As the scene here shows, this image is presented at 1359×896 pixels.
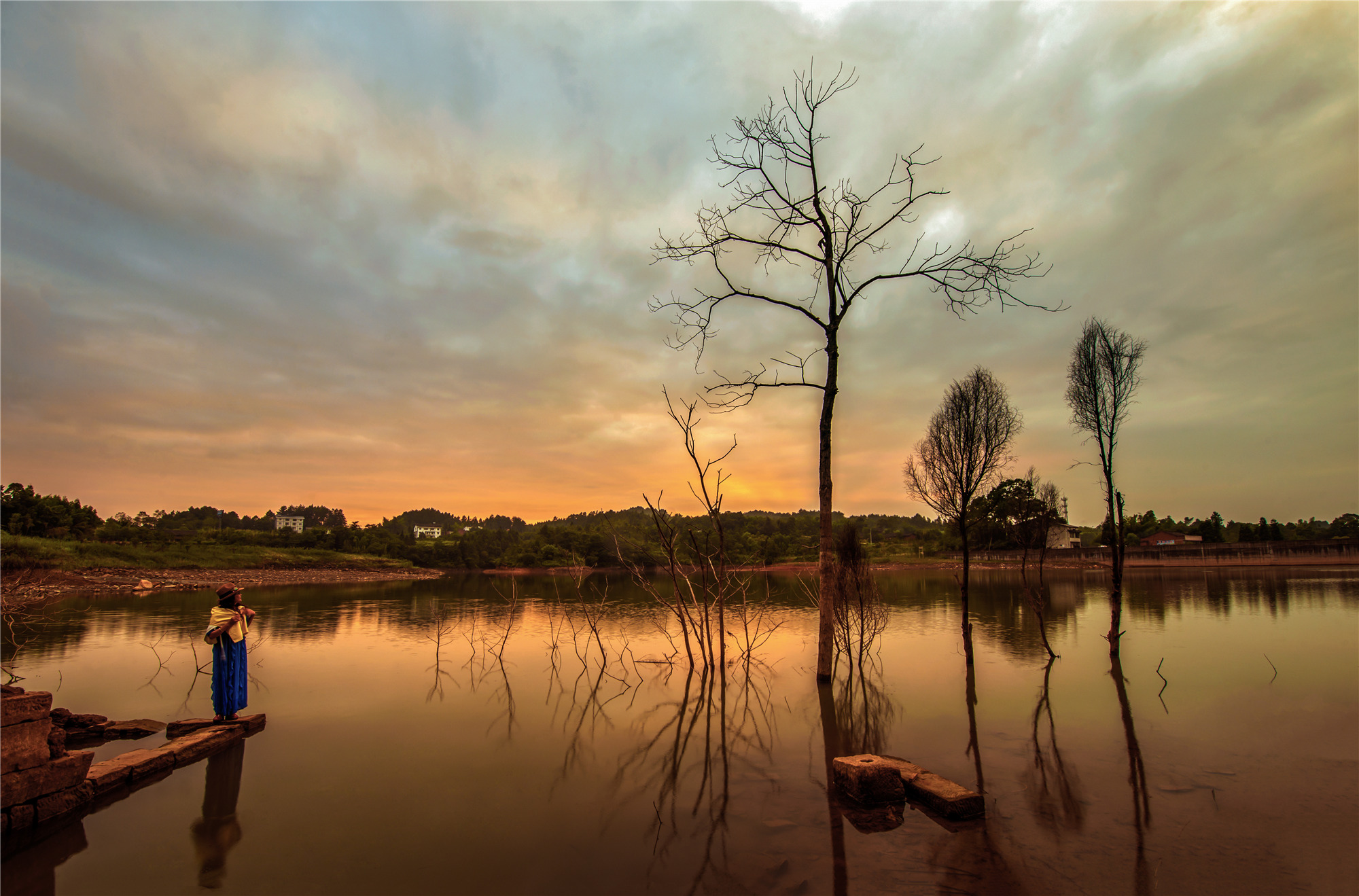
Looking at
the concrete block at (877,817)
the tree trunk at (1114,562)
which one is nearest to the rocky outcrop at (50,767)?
the concrete block at (877,817)

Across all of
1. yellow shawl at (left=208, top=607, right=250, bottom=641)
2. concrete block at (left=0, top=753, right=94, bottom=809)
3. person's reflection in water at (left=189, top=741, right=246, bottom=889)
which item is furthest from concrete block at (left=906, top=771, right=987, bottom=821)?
yellow shawl at (left=208, top=607, right=250, bottom=641)

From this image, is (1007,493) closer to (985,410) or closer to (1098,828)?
(985,410)

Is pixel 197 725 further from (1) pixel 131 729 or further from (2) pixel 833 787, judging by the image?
(2) pixel 833 787

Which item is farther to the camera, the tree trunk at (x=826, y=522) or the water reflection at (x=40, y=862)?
the tree trunk at (x=826, y=522)

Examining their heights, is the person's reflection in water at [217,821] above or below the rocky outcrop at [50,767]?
below

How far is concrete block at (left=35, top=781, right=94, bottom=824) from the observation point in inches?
214

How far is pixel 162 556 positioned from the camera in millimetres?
55406

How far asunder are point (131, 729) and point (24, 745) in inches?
154

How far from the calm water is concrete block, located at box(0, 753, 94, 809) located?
0.48 metres

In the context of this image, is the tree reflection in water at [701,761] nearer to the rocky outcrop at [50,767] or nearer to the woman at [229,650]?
the rocky outcrop at [50,767]

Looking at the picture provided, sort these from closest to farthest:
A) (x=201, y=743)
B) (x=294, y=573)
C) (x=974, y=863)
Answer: (x=974, y=863) → (x=201, y=743) → (x=294, y=573)

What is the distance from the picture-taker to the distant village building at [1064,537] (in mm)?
70338

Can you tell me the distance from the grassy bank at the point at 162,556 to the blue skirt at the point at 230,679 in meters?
44.7

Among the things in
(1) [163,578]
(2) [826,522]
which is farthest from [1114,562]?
(1) [163,578]
